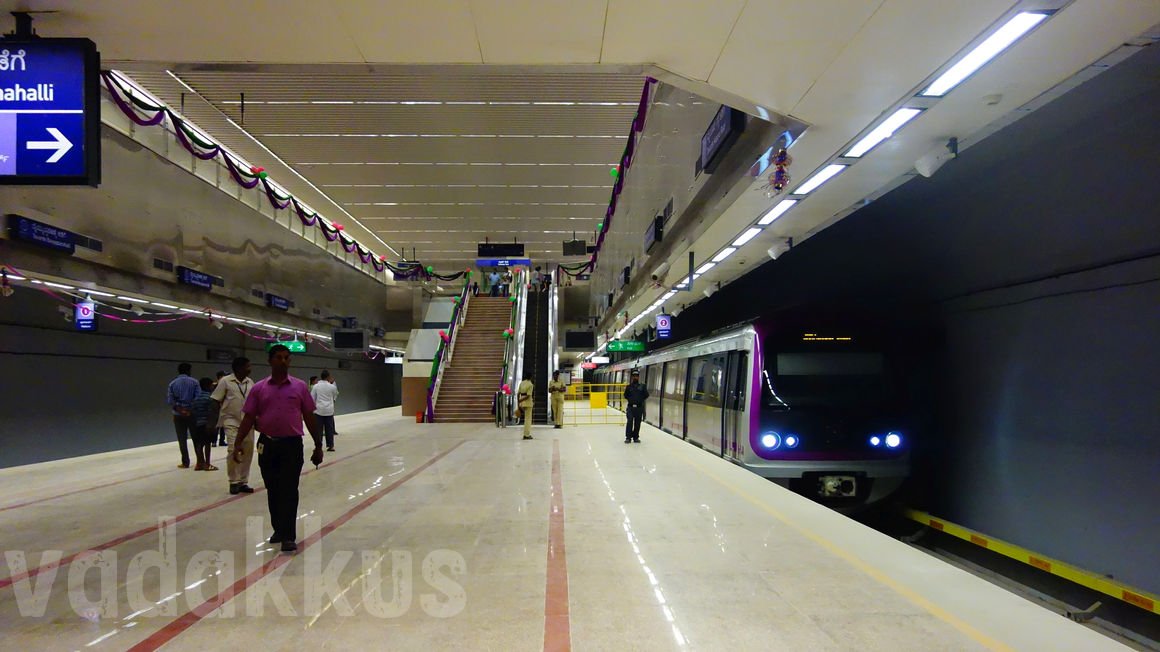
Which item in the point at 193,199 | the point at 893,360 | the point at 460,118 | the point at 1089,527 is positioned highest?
the point at 460,118

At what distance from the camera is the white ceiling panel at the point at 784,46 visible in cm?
365

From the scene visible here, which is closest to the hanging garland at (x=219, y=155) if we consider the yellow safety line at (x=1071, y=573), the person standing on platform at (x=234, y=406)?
the person standing on platform at (x=234, y=406)

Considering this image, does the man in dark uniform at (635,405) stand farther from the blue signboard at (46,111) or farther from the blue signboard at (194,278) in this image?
the blue signboard at (194,278)

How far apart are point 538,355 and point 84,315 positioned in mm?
10766

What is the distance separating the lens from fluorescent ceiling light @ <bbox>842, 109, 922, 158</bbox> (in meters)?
4.72

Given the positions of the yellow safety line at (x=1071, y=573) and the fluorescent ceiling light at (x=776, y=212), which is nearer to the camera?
the yellow safety line at (x=1071, y=573)

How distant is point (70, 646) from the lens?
9.30ft

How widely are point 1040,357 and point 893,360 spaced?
1.47 metres

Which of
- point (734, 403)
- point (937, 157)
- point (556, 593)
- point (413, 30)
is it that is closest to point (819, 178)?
point (937, 157)

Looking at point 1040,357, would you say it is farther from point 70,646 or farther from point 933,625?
point 70,646

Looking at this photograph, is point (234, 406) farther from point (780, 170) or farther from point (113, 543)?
point (780, 170)

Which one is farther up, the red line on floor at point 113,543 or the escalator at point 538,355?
the escalator at point 538,355

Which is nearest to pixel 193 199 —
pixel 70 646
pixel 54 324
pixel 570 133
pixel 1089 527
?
pixel 54 324

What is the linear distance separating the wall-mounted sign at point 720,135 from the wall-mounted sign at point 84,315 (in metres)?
10.3
